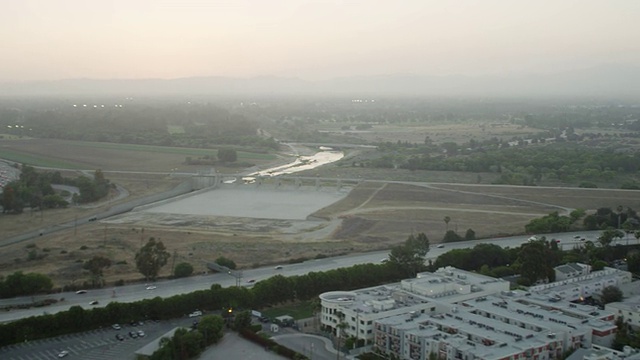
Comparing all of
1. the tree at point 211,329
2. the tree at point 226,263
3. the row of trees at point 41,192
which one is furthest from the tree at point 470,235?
the row of trees at point 41,192

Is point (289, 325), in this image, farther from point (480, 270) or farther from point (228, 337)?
point (480, 270)

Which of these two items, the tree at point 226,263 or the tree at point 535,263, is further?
the tree at point 226,263

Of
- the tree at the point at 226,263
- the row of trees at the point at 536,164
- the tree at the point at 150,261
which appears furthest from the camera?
the row of trees at the point at 536,164

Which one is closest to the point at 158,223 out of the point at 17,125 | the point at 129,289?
the point at 129,289

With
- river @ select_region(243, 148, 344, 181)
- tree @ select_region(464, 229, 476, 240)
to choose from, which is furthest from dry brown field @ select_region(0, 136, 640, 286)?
river @ select_region(243, 148, 344, 181)

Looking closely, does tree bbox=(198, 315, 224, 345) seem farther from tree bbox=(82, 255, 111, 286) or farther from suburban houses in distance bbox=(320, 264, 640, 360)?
tree bbox=(82, 255, 111, 286)

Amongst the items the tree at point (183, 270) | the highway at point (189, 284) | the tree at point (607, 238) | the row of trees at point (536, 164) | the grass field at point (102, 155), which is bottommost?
the highway at point (189, 284)

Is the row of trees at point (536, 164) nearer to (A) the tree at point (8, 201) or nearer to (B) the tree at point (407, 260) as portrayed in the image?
(B) the tree at point (407, 260)
